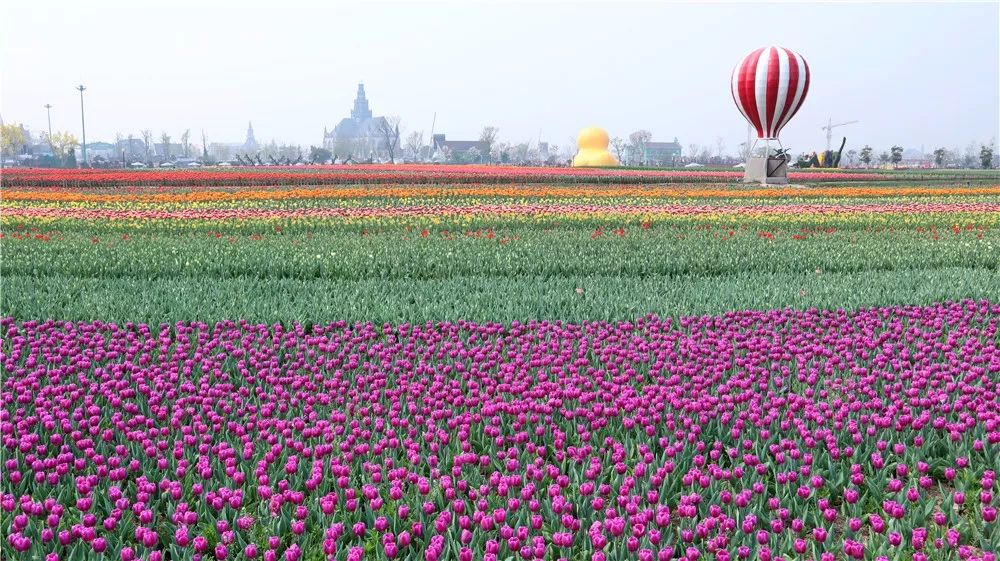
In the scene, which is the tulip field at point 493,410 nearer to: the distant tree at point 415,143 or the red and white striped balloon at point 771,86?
the red and white striped balloon at point 771,86

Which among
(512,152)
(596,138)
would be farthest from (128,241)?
(512,152)

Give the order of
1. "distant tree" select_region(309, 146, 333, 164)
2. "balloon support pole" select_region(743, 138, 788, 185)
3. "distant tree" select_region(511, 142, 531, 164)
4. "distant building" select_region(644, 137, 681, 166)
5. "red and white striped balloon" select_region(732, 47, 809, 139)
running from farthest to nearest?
1. "distant building" select_region(644, 137, 681, 166)
2. "distant tree" select_region(511, 142, 531, 164)
3. "distant tree" select_region(309, 146, 333, 164)
4. "balloon support pole" select_region(743, 138, 788, 185)
5. "red and white striped balloon" select_region(732, 47, 809, 139)

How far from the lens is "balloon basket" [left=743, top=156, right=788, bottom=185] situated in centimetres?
3384

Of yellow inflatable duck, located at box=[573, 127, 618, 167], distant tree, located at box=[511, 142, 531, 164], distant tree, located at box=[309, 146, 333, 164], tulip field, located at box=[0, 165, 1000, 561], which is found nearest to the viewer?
tulip field, located at box=[0, 165, 1000, 561]

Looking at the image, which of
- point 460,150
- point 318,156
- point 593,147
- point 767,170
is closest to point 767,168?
point 767,170

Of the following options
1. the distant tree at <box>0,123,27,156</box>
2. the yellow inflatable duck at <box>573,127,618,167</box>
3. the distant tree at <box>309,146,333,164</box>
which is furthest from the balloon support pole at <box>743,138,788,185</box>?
the distant tree at <box>0,123,27,156</box>

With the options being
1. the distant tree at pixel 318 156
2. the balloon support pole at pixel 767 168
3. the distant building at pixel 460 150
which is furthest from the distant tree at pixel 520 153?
the balloon support pole at pixel 767 168

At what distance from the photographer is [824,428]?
4.22 meters

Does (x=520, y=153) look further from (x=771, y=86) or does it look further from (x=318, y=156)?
(x=771, y=86)

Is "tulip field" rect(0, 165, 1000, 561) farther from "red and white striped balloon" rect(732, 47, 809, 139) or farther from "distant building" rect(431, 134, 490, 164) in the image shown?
"distant building" rect(431, 134, 490, 164)

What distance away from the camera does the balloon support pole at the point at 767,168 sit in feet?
111

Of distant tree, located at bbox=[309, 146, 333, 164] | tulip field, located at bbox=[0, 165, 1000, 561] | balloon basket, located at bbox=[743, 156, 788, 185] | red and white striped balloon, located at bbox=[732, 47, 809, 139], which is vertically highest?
red and white striped balloon, located at bbox=[732, 47, 809, 139]

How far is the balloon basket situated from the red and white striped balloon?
1.15 metres

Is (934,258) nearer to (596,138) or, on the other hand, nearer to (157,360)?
(157,360)
